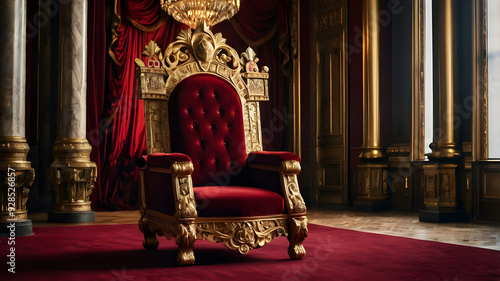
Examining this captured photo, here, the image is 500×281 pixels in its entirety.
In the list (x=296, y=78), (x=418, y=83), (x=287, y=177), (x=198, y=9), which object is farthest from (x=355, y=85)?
(x=287, y=177)

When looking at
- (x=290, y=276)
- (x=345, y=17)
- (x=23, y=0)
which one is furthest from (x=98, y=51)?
(x=290, y=276)

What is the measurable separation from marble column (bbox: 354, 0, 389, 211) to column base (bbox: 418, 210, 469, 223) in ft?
3.04

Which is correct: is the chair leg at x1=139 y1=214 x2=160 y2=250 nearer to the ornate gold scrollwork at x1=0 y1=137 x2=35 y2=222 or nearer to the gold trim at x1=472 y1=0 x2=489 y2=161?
the ornate gold scrollwork at x1=0 y1=137 x2=35 y2=222

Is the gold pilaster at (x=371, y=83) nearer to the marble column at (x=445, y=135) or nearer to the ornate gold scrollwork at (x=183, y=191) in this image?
the marble column at (x=445, y=135)

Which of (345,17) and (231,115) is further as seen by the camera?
(345,17)

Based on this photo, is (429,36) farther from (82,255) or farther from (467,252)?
(82,255)

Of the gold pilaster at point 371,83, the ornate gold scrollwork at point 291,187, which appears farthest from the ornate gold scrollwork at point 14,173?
the gold pilaster at point 371,83

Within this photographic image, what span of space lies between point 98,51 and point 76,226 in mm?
2311

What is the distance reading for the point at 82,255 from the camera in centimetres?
311

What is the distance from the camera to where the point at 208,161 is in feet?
10.7

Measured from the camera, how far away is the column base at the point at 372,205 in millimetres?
6027

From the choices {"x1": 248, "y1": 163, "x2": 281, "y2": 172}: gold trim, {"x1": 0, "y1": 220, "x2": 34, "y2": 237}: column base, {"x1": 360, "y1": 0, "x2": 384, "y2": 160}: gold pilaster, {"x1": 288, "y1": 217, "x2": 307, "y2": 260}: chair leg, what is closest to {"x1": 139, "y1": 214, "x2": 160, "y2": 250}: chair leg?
{"x1": 248, "y1": 163, "x2": 281, "y2": 172}: gold trim

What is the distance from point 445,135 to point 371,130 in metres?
1.11

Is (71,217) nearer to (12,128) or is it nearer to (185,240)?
(12,128)
